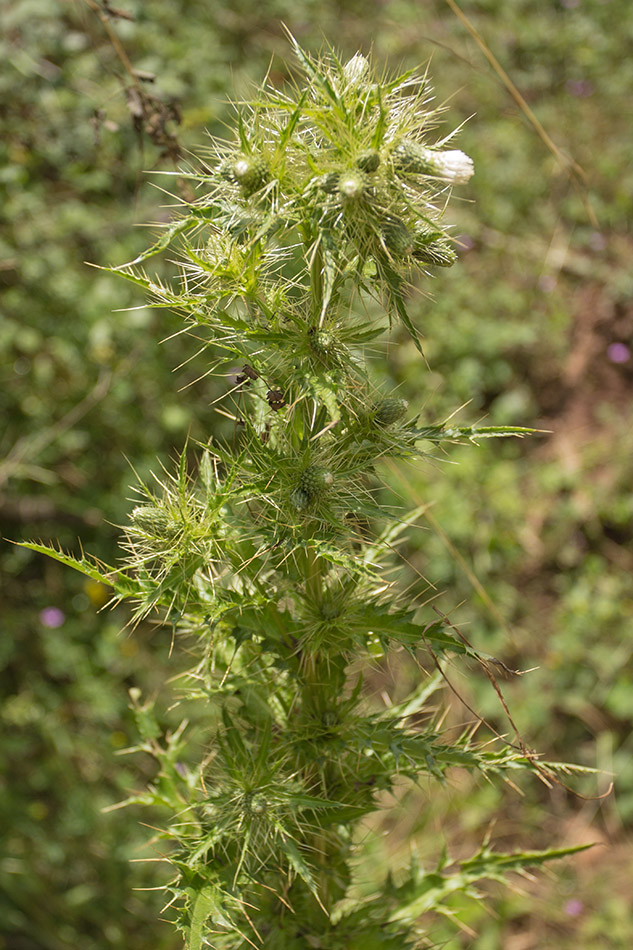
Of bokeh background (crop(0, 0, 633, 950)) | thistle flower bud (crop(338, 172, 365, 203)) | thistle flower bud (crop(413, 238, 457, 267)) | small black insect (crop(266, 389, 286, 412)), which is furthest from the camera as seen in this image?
bokeh background (crop(0, 0, 633, 950))

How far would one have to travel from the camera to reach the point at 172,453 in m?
3.89

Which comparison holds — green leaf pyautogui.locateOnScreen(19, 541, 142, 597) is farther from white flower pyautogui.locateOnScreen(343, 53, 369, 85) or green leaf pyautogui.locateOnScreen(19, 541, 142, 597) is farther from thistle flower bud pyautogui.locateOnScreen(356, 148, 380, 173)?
white flower pyautogui.locateOnScreen(343, 53, 369, 85)

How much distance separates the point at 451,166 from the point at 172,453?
295 cm

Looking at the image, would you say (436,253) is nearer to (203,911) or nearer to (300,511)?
(300,511)

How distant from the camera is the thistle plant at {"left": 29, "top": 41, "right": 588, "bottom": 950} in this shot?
3.81 ft

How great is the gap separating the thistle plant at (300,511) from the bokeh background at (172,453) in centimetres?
162

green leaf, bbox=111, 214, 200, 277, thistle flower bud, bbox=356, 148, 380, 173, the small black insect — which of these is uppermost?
thistle flower bud, bbox=356, 148, 380, 173

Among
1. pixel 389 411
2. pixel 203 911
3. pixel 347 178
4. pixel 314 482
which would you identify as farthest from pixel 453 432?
pixel 203 911

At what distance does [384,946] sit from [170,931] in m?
1.69

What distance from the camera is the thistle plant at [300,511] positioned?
1.16m

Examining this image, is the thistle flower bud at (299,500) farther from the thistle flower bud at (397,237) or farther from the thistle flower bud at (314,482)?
the thistle flower bud at (397,237)

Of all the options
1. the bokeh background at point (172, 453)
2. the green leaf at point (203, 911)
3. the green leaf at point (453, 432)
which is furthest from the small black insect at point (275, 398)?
the bokeh background at point (172, 453)

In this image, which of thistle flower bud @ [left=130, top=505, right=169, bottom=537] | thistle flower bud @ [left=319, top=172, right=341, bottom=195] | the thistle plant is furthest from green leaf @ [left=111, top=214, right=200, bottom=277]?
thistle flower bud @ [left=130, top=505, right=169, bottom=537]

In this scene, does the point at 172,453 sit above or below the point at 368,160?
below
